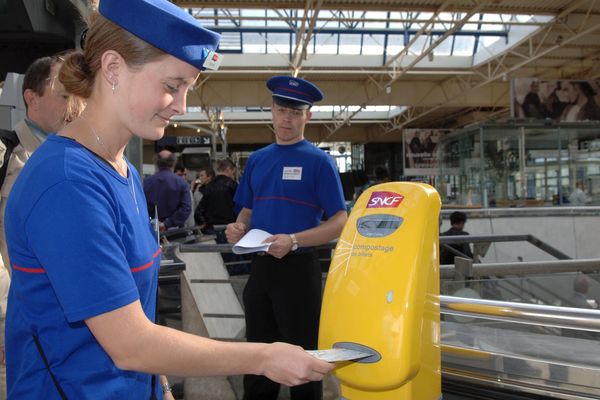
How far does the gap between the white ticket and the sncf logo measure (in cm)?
36

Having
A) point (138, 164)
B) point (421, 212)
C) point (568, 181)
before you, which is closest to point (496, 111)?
point (568, 181)

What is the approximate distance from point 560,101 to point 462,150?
9.30ft

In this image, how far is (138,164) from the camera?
338cm

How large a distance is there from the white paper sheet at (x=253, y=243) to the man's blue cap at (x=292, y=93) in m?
0.62

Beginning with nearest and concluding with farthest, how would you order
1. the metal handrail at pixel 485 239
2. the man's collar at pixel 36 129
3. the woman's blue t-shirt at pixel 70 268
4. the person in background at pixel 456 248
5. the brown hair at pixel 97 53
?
the woman's blue t-shirt at pixel 70 268 → the brown hair at pixel 97 53 → the man's collar at pixel 36 129 → the metal handrail at pixel 485 239 → the person in background at pixel 456 248

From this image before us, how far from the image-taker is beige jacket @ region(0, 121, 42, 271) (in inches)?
84.2

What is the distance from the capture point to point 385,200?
143 centimetres

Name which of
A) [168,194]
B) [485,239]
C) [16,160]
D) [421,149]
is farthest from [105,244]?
[421,149]

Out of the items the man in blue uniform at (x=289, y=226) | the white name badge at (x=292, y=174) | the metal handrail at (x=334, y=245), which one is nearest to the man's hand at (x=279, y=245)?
the man in blue uniform at (x=289, y=226)

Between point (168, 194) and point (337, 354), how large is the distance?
4671mm

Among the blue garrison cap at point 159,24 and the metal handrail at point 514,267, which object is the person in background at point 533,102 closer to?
the metal handrail at point 514,267

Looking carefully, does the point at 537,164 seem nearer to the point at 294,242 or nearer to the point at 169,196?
the point at 169,196

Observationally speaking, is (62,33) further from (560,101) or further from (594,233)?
(560,101)

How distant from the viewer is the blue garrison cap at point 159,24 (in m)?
1.00
